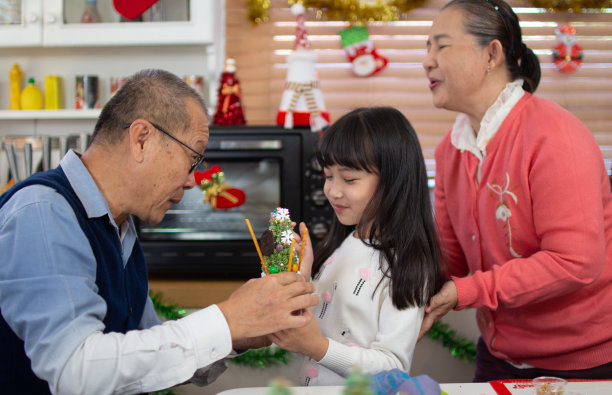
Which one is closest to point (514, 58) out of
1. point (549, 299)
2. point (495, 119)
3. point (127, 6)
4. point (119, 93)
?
point (495, 119)

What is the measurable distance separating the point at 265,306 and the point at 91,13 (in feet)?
5.16

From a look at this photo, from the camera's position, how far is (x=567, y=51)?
2.19m

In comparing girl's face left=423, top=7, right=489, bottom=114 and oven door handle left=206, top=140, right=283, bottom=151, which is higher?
girl's face left=423, top=7, right=489, bottom=114

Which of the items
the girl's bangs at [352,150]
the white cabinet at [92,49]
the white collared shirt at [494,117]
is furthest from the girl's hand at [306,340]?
the white cabinet at [92,49]

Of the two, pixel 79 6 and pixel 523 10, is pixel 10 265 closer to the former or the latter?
pixel 79 6

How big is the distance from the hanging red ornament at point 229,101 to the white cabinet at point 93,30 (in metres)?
0.13

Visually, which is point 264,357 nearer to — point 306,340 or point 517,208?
point 306,340

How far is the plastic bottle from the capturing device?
2049mm

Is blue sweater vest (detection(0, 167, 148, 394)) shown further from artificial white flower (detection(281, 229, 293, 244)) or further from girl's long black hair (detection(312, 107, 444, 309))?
girl's long black hair (detection(312, 107, 444, 309))

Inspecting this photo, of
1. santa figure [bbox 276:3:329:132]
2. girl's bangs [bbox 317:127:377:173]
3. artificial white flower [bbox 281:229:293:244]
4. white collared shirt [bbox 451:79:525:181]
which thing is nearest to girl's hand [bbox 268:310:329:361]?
artificial white flower [bbox 281:229:293:244]

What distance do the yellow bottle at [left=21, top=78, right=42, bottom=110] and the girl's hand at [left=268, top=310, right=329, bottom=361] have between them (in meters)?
1.64

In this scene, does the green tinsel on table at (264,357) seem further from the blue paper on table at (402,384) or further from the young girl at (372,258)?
the blue paper on table at (402,384)

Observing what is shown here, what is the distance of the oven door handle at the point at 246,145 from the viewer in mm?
1851

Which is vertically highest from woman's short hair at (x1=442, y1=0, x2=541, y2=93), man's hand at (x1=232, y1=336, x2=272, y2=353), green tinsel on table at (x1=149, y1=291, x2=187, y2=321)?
woman's short hair at (x1=442, y1=0, x2=541, y2=93)
